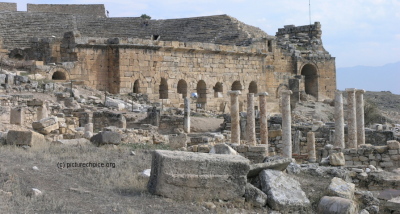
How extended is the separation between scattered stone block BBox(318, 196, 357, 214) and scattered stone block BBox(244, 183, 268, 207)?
0.83 meters

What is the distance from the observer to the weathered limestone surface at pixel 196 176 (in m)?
7.80

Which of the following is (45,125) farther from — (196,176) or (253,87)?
(253,87)

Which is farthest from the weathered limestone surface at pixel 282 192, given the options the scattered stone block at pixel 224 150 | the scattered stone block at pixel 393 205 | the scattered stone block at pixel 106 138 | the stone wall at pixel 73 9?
the stone wall at pixel 73 9

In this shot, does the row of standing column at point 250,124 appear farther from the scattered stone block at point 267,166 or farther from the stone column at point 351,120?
the scattered stone block at point 267,166

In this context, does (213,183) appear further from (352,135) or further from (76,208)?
(352,135)

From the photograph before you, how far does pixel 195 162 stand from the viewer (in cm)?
795

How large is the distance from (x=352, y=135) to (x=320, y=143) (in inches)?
52.8

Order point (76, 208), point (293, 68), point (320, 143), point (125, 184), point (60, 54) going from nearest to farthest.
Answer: point (76, 208)
point (125, 184)
point (320, 143)
point (60, 54)
point (293, 68)

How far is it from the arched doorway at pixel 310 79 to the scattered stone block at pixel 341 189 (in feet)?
81.5

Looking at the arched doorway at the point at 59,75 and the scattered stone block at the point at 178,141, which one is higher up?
the arched doorway at the point at 59,75

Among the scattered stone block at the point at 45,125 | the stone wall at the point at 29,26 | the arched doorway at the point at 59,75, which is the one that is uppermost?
the stone wall at the point at 29,26

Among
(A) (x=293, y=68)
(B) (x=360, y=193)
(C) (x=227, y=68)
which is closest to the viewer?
(B) (x=360, y=193)

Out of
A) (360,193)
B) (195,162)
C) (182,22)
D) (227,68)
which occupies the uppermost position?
(182,22)

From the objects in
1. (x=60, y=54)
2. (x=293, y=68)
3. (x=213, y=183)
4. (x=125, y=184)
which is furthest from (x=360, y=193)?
(x=293, y=68)
